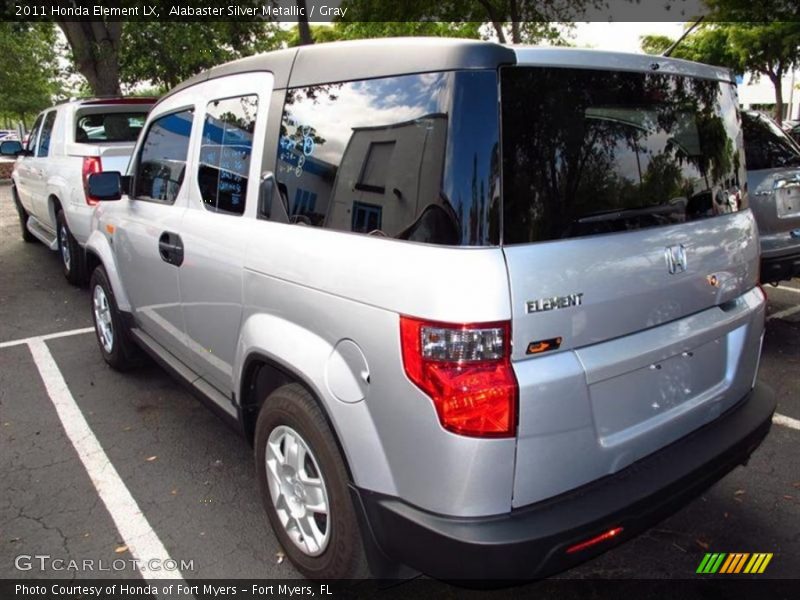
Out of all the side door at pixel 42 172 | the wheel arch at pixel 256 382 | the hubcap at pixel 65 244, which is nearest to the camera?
the wheel arch at pixel 256 382

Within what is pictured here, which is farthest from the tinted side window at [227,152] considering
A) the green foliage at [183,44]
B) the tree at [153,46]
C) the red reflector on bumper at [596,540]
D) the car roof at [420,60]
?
the green foliage at [183,44]

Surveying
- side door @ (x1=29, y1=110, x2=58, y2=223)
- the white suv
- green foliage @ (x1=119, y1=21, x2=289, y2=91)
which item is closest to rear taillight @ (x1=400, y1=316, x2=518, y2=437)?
the white suv

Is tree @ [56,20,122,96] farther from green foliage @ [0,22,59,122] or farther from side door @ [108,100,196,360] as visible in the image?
side door @ [108,100,196,360]

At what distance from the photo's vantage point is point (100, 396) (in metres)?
4.39

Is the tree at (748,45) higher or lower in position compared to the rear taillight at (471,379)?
higher

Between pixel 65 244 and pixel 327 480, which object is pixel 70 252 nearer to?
pixel 65 244

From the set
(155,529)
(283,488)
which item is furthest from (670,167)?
(155,529)

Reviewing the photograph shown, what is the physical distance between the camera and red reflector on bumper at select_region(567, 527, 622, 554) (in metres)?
1.83

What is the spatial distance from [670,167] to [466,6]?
1449cm

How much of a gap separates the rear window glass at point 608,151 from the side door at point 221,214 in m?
1.20

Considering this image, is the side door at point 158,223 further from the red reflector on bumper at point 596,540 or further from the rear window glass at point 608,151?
the red reflector on bumper at point 596,540

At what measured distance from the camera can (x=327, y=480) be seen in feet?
7.07

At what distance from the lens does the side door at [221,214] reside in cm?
263

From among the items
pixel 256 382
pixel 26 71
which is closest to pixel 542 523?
pixel 256 382
